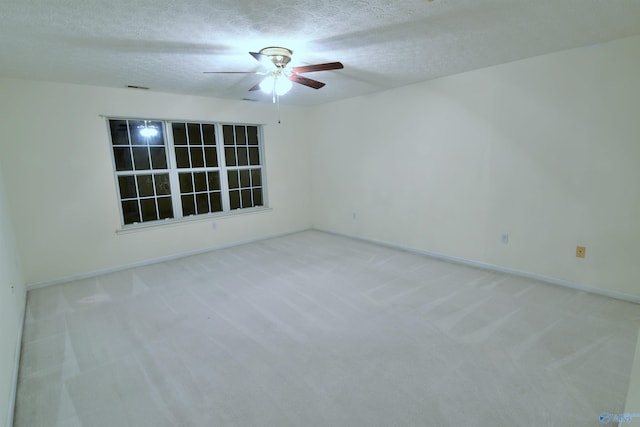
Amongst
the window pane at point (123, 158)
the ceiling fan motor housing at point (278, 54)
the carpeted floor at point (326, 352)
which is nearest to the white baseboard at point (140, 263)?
the carpeted floor at point (326, 352)

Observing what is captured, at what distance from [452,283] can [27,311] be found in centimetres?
441

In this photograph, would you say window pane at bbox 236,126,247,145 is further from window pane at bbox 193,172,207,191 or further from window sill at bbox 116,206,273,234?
window sill at bbox 116,206,273,234

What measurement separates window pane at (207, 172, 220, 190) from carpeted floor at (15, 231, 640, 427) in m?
1.87

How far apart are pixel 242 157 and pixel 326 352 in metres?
4.00

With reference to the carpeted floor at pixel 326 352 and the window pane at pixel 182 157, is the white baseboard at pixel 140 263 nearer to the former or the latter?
the carpeted floor at pixel 326 352

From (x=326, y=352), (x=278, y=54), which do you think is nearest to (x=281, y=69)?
(x=278, y=54)

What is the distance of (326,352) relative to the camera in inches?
90.3

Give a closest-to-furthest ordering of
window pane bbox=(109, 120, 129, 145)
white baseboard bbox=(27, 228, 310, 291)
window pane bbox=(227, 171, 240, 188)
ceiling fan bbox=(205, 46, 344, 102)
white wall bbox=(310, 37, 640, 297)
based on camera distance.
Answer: ceiling fan bbox=(205, 46, 344, 102), white wall bbox=(310, 37, 640, 297), white baseboard bbox=(27, 228, 310, 291), window pane bbox=(109, 120, 129, 145), window pane bbox=(227, 171, 240, 188)

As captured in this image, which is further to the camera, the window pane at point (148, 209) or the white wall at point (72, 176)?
the window pane at point (148, 209)

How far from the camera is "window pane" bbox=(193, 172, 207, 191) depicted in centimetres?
495

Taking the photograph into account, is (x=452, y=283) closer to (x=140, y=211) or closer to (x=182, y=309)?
(x=182, y=309)

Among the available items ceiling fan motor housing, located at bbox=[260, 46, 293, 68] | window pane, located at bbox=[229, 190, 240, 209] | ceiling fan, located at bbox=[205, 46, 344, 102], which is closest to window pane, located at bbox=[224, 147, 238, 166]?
window pane, located at bbox=[229, 190, 240, 209]

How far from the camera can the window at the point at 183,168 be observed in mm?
4332

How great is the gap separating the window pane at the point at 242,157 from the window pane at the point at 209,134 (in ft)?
1.55
